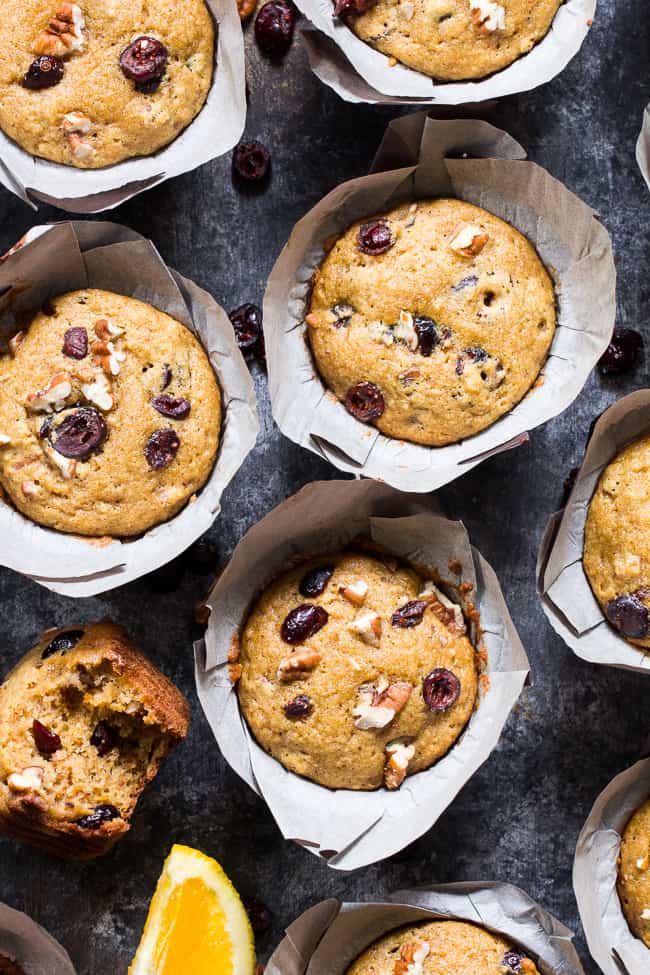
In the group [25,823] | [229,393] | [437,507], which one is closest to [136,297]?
[229,393]

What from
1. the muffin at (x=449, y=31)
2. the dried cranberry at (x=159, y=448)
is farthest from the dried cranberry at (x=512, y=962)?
the muffin at (x=449, y=31)

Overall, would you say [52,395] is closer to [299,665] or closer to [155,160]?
[155,160]

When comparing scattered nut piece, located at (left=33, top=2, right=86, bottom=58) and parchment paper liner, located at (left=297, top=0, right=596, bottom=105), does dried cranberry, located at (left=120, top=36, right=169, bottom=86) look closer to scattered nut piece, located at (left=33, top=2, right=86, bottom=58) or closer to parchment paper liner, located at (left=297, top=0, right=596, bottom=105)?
scattered nut piece, located at (left=33, top=2, right=86, bottom=58)

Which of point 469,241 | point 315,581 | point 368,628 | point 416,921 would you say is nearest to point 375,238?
point 469,241

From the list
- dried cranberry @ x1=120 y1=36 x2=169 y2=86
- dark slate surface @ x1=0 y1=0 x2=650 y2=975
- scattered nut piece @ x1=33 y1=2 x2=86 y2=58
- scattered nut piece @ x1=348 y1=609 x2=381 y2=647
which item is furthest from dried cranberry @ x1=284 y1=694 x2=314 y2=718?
scattered nut piece @ x1=33 y1=2 x2=86 y2=58

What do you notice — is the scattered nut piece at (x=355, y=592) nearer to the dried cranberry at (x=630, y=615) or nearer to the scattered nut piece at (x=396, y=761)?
the scattered nut piece at (x=396, y=761)

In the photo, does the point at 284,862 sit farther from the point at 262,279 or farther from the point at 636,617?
the point at 262,279
